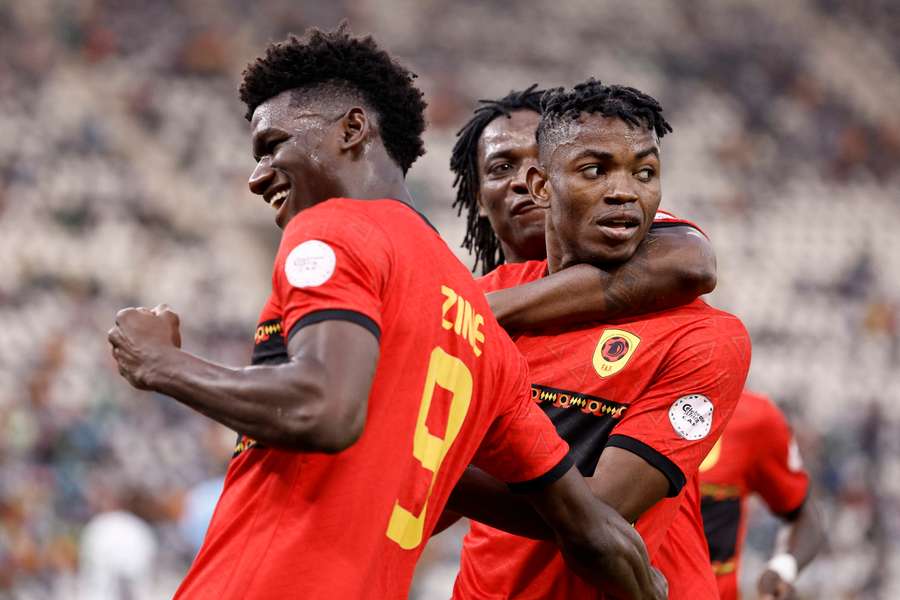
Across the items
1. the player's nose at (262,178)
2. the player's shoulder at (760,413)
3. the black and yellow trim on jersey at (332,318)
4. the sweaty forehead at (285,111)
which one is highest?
the sweaty forehead at (285,111)

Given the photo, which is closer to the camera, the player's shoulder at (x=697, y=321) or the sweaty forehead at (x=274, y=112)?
the sweaty forehead at (x=274, y=112)

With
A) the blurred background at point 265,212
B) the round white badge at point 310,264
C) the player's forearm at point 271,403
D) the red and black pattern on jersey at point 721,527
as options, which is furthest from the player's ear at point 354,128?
the blurred background at point 265,212

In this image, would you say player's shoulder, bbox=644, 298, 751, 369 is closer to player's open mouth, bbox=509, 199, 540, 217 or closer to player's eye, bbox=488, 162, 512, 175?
player's open mouth, bbox=509, 199, 540, 217

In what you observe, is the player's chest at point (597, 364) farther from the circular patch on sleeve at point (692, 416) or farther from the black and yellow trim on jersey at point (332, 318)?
the black and yellow trim on jersey at point (332, 318)

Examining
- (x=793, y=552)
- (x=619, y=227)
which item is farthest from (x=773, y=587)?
(x=619, y=227)

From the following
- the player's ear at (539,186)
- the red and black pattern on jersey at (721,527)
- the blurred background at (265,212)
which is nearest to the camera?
the player's ear at (539,186)

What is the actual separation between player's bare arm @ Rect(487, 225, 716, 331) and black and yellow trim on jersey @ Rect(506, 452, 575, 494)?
497 millimetres

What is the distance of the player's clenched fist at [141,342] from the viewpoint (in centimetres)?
256

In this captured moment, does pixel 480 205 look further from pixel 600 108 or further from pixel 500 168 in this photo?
pixel 600 108

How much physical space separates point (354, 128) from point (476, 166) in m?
1.58

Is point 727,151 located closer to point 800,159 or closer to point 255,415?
point 800,159

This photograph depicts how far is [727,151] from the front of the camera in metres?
21.7

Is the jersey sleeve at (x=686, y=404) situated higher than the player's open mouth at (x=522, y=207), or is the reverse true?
the player's open mouth at (x=522, y=207)

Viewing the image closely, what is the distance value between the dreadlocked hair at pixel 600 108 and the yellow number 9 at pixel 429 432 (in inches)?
35.6
